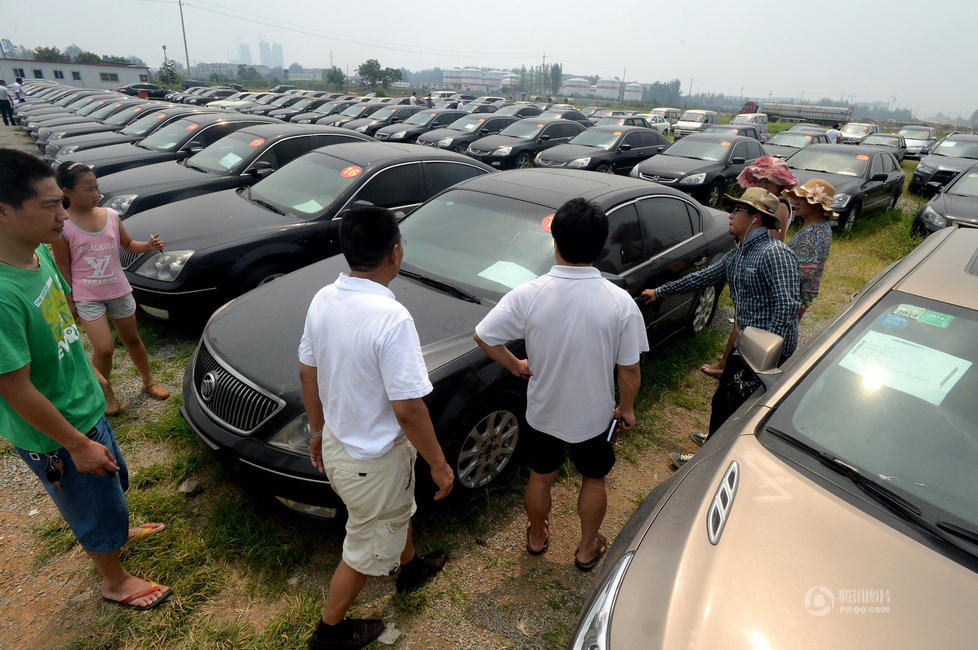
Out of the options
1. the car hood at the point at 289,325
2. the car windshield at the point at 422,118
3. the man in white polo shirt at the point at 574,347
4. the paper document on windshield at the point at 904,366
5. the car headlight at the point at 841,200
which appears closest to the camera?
the paper document on windshield at the point at 904,366

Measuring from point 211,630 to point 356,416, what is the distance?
1312 mm

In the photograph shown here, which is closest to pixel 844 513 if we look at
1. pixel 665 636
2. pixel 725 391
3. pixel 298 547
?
pixel 665 636

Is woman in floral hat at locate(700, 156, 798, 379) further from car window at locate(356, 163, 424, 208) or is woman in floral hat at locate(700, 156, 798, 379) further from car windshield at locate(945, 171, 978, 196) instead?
car windshield at locate(945, 171, 978, 196)

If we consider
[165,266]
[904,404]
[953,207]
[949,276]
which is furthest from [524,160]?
[904,404]

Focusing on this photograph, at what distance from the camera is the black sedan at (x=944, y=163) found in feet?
37.8

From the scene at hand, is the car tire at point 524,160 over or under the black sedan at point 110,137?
under

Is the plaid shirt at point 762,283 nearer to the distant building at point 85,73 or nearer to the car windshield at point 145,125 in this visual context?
the car windshield at point 145,125

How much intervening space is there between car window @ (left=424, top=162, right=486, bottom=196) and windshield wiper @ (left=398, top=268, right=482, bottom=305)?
2363 mm

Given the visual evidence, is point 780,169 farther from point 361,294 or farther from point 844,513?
point 361,294

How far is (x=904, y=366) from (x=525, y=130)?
1256cm

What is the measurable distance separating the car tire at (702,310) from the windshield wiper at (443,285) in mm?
2478

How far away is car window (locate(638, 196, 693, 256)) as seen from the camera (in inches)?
150

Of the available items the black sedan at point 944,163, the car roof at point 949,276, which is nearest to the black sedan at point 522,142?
the black sedan at point 944,163

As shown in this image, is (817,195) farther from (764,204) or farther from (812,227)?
(764,204)
